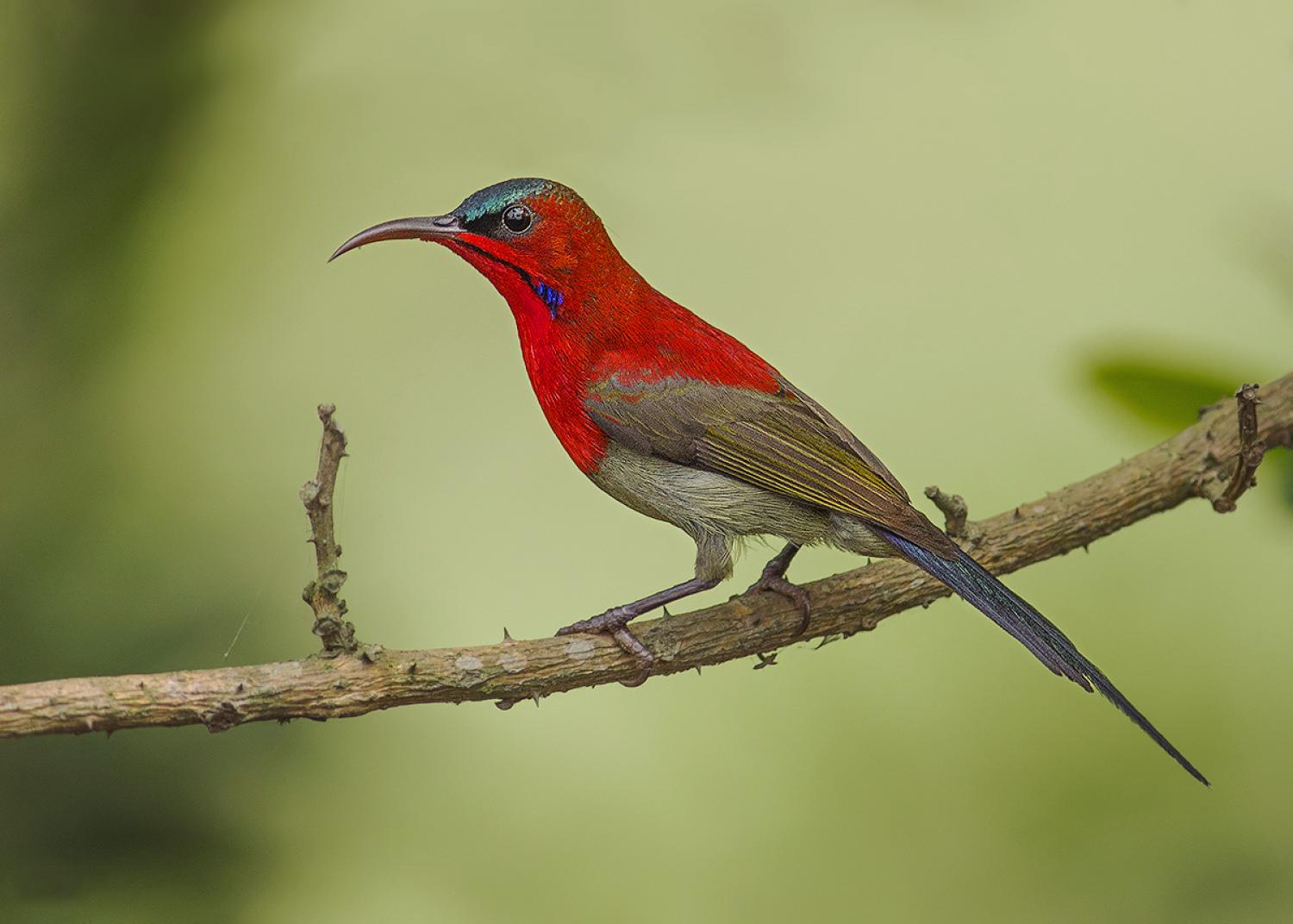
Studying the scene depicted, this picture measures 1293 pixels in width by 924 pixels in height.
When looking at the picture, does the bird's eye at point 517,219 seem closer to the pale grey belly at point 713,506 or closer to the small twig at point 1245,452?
the pale grey belly at point 713,506

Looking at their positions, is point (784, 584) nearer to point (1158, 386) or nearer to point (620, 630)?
point (620, 630)

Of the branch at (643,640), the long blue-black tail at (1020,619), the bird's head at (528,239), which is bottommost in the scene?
the long blue-black tail at (1020,619)

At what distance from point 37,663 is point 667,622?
6.22 ft

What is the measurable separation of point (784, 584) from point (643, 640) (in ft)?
1.23

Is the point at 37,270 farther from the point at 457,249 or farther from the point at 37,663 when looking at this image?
the point at 457,249

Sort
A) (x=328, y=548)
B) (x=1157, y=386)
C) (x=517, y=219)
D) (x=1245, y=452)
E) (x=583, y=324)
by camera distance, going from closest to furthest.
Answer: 1. (x=328, y=548)
2. (x=517, y=219)
3. (x=583, y=324)
4. (x=1245, y=452)
5. (x=1157, y=386)

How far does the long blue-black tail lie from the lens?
2.21 meters

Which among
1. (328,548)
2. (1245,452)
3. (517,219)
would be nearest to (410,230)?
(517,219)

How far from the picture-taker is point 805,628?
2.70 m

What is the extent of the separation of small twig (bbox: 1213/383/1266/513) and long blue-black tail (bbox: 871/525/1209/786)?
585mm

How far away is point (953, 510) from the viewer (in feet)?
8.99

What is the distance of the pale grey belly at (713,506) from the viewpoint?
248 centimetres

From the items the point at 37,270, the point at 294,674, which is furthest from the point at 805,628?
the point at 37,270

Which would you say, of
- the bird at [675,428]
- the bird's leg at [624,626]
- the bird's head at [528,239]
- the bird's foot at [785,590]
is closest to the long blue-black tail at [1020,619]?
the bird at [675,428]
